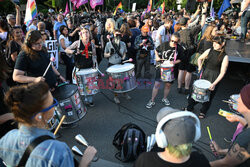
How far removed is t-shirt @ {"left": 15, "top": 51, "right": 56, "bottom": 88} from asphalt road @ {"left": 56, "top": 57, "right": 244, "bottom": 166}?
4.50 feet

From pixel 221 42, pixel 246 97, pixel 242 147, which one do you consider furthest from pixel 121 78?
pixel 242 147

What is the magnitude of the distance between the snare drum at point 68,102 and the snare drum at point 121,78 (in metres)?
1.02

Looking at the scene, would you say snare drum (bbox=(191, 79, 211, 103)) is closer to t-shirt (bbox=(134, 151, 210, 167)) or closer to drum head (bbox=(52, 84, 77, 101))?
t-shirt (bbox=(134, 151, 210, 167))

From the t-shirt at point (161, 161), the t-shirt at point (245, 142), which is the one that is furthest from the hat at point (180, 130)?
the t-shirt at point (245, 142)

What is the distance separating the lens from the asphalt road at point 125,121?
331 cm

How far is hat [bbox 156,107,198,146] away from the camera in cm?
126

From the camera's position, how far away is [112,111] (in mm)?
4461

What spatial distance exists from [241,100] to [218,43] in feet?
6.62

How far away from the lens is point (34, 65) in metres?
2.80

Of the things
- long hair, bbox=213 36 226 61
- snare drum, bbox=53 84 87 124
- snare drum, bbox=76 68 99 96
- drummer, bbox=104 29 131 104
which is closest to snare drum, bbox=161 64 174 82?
long hair, bbox=213 36 226 61

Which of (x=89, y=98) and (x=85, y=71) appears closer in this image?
(x=85, y=71)

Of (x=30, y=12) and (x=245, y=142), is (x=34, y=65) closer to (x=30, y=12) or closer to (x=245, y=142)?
(x=245, y=142)

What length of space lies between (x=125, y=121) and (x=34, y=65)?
226 cm

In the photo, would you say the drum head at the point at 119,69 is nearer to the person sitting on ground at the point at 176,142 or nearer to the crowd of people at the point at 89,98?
the crowd of people at the point at 89,98
